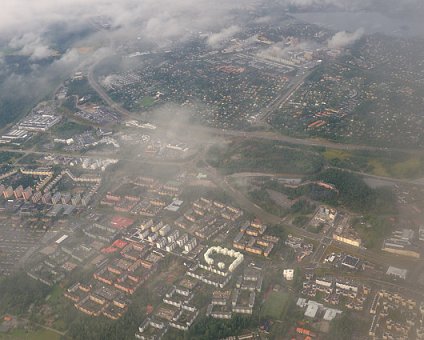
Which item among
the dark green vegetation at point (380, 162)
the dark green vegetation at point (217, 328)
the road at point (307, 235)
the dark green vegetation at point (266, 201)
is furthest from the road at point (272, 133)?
the dark green vegetation at point (217, 328)

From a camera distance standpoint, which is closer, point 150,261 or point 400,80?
point 150,261

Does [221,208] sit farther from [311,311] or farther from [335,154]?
[335,154]

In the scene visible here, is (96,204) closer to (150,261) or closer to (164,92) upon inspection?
(150,261)

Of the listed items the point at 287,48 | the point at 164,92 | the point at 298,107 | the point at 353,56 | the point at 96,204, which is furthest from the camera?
the point at 287,48

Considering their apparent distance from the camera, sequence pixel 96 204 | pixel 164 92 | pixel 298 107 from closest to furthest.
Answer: pixel 96 204 → pixel 298 107 → pixel 164 92

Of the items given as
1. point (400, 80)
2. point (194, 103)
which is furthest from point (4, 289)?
point (400, 80)

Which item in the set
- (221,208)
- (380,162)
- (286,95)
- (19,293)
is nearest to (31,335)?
(19,293)

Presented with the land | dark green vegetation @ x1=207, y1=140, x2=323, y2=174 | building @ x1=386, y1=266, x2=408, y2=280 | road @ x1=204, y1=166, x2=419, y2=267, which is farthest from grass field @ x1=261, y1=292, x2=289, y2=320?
dark green vegetation @ x1=207, y1=140, x2=323, y2=174

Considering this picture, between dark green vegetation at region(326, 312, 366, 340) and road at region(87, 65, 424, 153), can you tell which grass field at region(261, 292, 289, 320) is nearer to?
dark green vegetation at region(326, 312, 366, 340)
